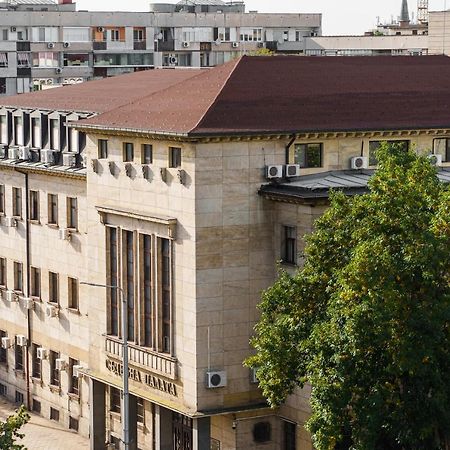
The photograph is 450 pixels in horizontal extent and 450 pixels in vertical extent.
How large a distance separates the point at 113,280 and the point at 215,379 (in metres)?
6.67

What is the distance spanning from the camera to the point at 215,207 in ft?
182

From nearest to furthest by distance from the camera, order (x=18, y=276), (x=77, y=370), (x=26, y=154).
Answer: (x=77, y=370) < (x=26, y=154) < (x=18, y=276)

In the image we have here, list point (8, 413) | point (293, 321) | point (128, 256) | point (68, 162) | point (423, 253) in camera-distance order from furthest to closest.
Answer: point (8, 413) < point (68, 162) < point (128, 256) < point (293, 321) < point (423, 253)

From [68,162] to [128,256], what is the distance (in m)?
10.4

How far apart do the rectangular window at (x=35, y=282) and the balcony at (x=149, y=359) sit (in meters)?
12.4

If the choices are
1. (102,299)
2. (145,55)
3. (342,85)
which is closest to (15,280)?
(102,299)

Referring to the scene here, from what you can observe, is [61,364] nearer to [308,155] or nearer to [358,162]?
[308,155]

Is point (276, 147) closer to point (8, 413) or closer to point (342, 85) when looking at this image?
point (342, 85)

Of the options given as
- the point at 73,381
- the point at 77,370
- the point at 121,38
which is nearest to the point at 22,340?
the point at 73,381

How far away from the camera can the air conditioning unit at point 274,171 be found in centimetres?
5584

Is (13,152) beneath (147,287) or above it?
above

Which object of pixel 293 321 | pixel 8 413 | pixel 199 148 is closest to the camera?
pixel 293 321

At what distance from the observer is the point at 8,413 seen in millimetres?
72938

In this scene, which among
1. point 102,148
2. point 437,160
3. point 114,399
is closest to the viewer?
point 437,160
